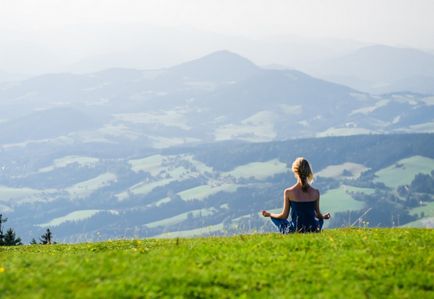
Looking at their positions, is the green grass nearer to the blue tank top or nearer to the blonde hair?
the blonde hair

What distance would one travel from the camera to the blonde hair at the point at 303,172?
1984 cm

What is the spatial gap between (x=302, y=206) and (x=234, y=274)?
8625mm

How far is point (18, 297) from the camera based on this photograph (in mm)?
10320

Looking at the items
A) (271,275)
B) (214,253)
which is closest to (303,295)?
(271,275)

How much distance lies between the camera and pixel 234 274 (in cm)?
1212

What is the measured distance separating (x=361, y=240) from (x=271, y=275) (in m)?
4.52

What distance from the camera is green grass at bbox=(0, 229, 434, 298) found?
1089 centimetres

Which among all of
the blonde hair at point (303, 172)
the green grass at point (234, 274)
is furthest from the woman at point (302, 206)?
the green grass at point (234, 274)

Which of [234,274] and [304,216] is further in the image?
[304,216]

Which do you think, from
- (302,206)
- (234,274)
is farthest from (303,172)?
(234,274)

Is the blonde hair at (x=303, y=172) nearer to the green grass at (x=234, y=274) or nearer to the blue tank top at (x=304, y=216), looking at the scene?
the blue tank top at (x=304, y=216)

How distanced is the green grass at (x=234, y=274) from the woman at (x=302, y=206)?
17.7 feet

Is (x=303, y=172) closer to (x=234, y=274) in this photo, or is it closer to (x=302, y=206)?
(x=302, y=206)

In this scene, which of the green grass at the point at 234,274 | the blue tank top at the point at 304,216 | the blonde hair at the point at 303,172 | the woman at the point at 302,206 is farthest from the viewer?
the blue tank top at the point at 304,216
